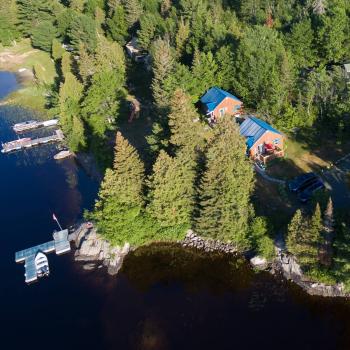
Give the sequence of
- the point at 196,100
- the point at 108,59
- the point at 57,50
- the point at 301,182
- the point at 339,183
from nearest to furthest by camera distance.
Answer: the point at 301,182 → the point at 339,183 → the point at 196,100 → the point at 108,59 → the point at 57,50

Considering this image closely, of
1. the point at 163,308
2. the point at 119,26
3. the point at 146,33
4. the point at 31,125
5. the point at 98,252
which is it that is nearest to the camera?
the point at 163,308

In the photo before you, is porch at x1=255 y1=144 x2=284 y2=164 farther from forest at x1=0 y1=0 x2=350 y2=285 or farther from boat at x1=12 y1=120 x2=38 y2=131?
boat at x1=12 y1=120 x2=38 y2=131

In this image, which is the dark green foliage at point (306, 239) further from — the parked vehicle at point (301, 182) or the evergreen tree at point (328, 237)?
the parked vehicle at point (301, 182)

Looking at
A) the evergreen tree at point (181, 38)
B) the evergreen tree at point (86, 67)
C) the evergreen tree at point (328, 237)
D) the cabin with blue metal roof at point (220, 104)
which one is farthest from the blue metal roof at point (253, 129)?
the evergreen tree at point (86, 67)

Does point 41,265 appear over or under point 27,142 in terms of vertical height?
over

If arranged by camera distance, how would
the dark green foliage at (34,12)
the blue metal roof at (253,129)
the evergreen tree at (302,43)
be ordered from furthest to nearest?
1. the dark green foliage at (34,12)
2. the evergreen tree at (302,43)
3. the blue metal roof at (253,129)

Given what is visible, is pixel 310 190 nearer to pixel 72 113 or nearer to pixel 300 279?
pixel 300 279

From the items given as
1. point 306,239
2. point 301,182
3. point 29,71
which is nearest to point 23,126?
point 29,71

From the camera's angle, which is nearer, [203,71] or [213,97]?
[213,97]
